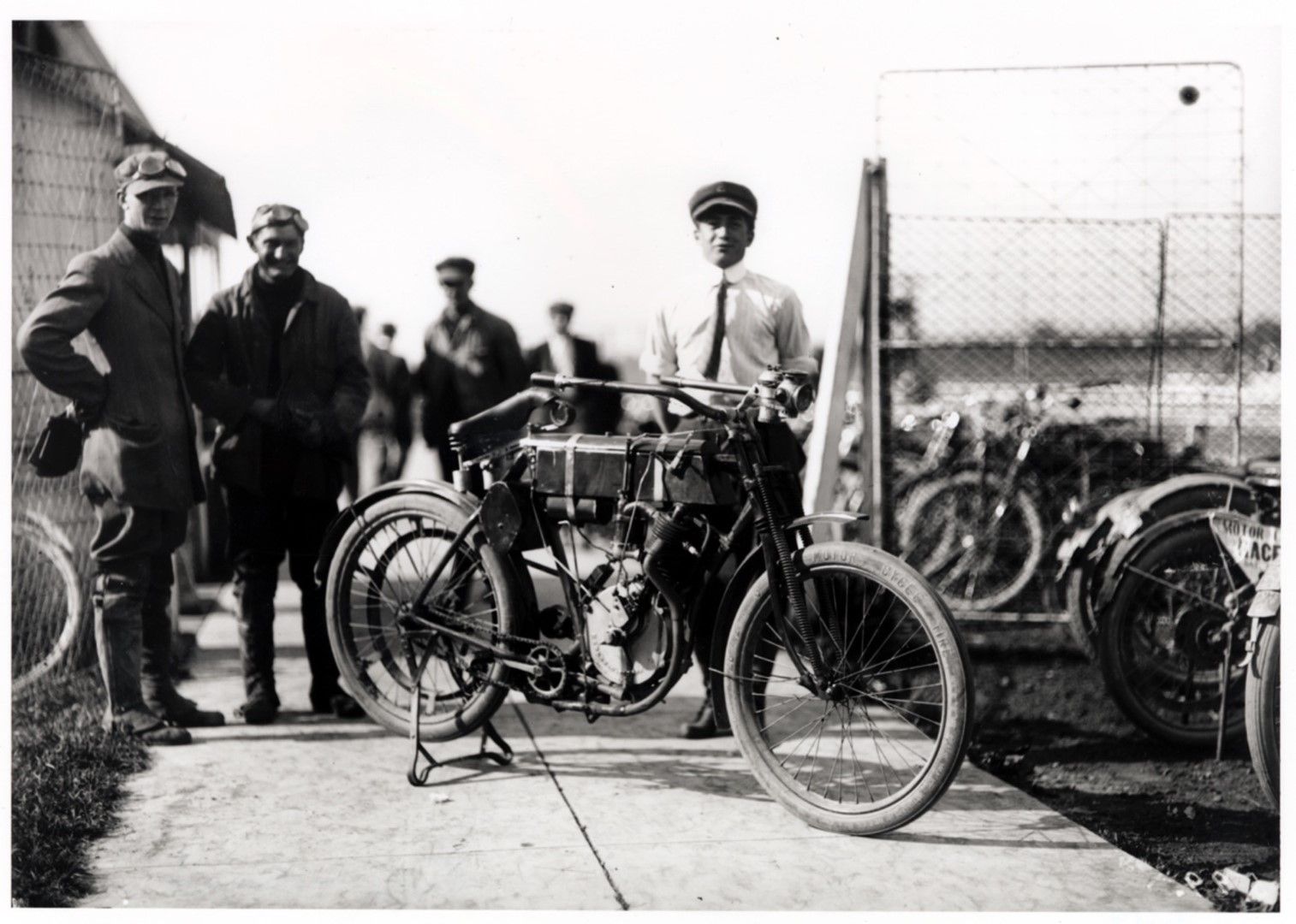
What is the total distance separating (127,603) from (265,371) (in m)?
0.99

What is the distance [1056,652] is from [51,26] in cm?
486

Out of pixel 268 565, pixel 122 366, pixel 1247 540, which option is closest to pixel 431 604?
pixel 268 565

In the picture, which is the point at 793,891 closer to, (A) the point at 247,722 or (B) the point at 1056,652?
(A) the point at 247,722

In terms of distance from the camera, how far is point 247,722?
201 inches

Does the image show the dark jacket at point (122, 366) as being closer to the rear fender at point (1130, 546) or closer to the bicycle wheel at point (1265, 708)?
the rear fender at point (1130, 546)

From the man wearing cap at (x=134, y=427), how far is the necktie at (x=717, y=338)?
1947 millimetres

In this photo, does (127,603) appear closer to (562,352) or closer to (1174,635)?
(562,352)

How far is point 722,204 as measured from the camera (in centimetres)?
486

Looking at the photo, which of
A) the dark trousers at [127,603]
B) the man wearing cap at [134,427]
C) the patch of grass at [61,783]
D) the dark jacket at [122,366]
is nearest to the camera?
the patch of grass at [61,783]

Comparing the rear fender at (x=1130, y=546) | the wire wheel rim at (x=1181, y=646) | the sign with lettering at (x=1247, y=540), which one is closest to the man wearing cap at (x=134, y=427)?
the rear fender at (x=1130, y=546)

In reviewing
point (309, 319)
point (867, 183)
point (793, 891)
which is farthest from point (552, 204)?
point (793, 891)

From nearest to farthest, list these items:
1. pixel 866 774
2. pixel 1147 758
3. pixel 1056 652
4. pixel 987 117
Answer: pixel 866 774, pixel 1147 758, pixel 987 117, pixel 1056 652

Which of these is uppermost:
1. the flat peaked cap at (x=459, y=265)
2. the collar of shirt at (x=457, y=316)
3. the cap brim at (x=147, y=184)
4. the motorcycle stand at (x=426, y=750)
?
the cap brim at (x=147, y=184)

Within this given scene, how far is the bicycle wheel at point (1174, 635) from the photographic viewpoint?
15.8 ft
